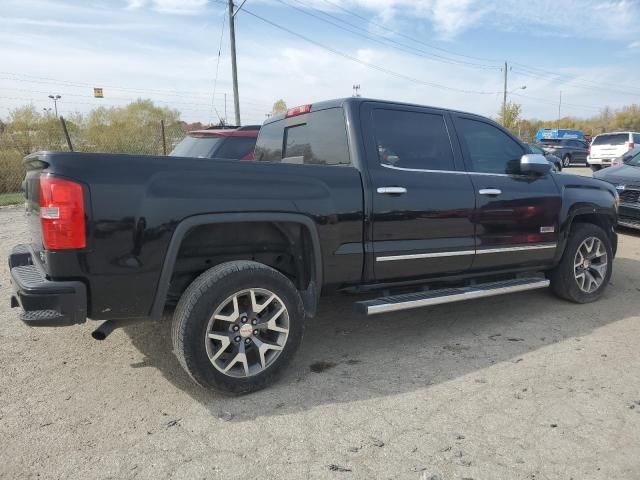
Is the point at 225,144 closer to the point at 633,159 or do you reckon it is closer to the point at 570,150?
the point at 633,159

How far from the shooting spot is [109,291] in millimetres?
2691

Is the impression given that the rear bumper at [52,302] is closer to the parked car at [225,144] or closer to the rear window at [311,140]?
the rear window at [311,140]

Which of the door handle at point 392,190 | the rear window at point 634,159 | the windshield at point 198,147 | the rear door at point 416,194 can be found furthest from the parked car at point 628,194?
the windshield at point 198,147

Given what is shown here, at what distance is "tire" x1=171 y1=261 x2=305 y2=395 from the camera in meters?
2.85

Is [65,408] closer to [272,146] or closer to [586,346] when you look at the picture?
[272,146]

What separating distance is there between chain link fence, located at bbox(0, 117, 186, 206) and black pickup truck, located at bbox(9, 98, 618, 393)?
1199 centimetres

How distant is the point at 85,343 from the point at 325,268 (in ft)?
6.58

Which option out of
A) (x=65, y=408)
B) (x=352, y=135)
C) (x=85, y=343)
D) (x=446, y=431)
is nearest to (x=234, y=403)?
(x=65, y=408)

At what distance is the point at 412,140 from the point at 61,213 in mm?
2574

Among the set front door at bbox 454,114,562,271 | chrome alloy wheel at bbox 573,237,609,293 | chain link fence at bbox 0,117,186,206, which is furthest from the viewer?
chain link fence at bbox 0,117,186,206

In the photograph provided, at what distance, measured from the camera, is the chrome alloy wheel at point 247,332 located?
2.95 meters

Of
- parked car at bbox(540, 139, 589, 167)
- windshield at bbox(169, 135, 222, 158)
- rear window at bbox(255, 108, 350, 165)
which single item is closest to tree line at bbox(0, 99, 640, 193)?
windshield at bbox(169, 135, 222, 158)

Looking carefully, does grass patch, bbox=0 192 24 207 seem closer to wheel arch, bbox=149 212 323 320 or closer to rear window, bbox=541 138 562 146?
wheel arch, bbox=149 212 323 320

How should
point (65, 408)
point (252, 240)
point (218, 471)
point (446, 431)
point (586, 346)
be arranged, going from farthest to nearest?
1. point (586, 346)
2. point (252, 240)
3. point (65, 408)
4. point (446, 431)
5. point (218, 471)
